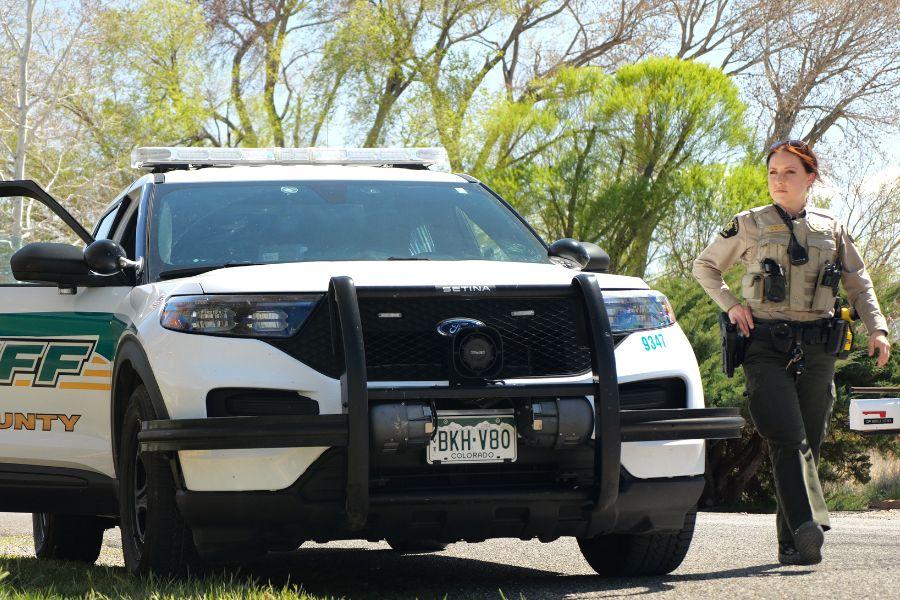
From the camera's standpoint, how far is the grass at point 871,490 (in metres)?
17.1

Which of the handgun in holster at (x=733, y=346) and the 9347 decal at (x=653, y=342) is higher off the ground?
the 9347 decal at (x=653, y=342)

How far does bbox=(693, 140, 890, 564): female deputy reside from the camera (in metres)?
5.89

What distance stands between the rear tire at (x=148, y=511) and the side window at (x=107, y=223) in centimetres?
194

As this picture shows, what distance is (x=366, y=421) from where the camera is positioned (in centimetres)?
453

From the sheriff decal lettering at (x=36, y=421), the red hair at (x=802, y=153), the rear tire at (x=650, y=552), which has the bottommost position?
the rear tire at (x=650, y=552)

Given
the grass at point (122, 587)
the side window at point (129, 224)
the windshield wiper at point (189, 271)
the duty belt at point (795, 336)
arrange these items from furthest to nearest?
the side window at point (129, 224) < the duty belt at point (795, 336) < the windshield wiper at point (189, 271) < the grass at point (122, 587)

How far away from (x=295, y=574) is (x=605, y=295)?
6.80 feet

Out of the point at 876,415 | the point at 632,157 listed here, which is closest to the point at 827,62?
the point at 632,157

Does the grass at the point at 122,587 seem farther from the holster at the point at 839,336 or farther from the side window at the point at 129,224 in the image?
the holster at the point at 839,336

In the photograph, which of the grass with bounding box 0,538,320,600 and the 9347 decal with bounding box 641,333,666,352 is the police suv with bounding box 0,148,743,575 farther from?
the grass with bounding box 0,538,320,600

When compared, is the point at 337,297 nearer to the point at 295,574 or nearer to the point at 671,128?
the point at 295,574

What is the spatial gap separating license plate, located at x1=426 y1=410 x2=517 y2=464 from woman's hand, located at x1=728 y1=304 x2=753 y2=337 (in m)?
1.67

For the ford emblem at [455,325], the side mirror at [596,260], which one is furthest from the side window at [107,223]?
the ford emblem at [455,325]

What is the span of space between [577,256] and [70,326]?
87.5 inches
